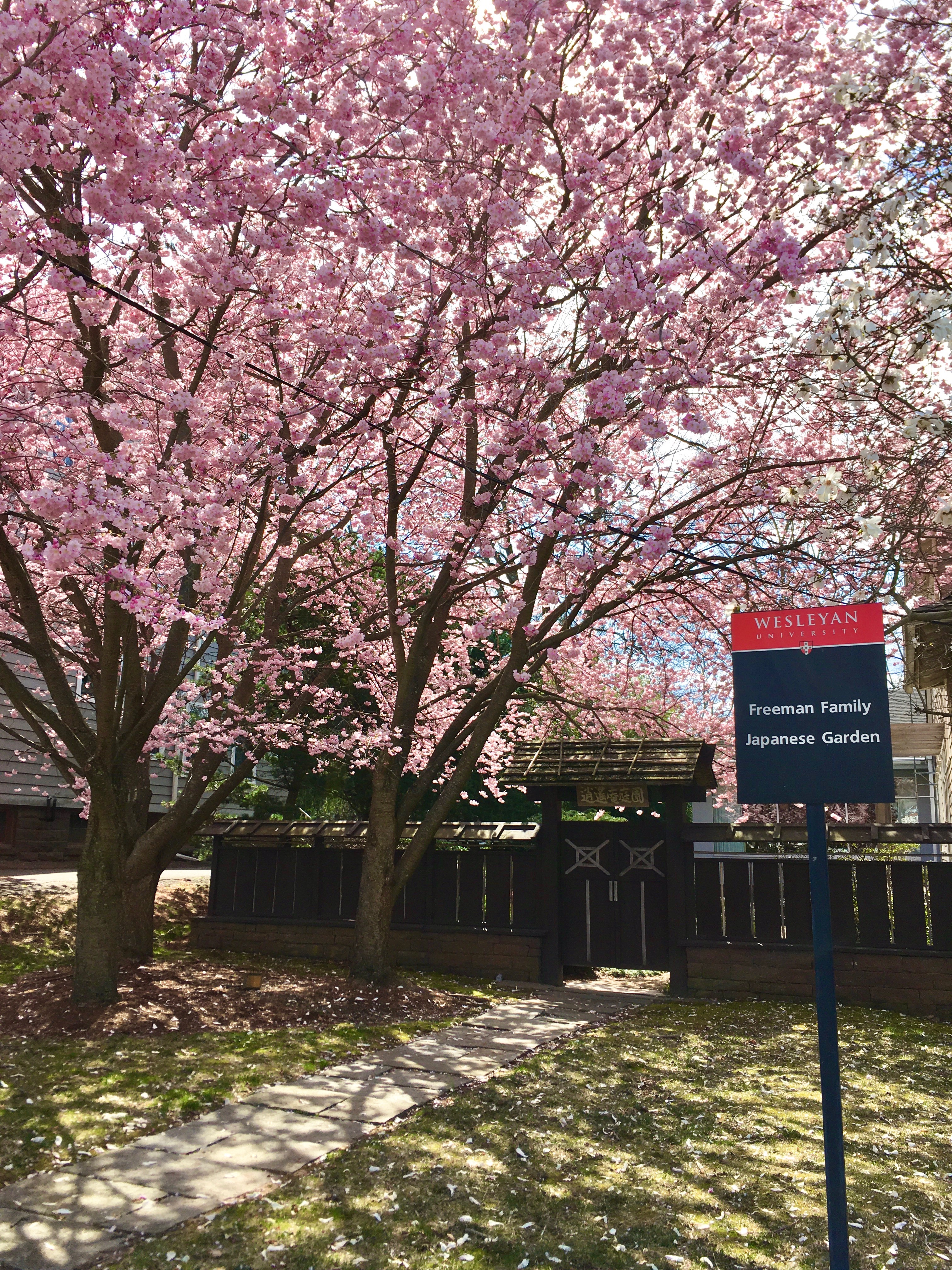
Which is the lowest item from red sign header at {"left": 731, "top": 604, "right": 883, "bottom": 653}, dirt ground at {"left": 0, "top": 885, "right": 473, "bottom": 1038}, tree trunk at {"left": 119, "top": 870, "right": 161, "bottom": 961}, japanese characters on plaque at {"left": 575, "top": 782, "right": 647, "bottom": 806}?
dirt ground at {"left": 0, "top": 885, "right": 473, "bottom": 1038}

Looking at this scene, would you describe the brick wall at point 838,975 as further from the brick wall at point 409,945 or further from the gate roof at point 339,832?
the gate roof at point 339,832

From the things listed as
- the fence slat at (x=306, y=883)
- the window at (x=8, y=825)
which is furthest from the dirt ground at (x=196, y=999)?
the window at (x=8, y=825)

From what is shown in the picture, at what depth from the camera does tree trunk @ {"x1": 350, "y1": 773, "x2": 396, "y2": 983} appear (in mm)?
9406

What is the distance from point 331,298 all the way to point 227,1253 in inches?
327

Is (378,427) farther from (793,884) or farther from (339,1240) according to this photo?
(793,884)

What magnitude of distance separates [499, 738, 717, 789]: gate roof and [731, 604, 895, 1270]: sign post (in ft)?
22.5

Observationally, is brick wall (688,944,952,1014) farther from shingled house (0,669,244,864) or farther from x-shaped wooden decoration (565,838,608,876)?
shingled house (0,669,244,864)

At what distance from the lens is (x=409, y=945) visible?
37.3 feet

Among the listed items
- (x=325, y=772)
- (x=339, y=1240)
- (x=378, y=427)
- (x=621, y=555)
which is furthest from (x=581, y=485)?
(x=325, y=772)

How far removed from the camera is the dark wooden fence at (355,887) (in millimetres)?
11148

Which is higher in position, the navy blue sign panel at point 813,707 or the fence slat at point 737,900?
→ the navy blue sign panel at point 813,707

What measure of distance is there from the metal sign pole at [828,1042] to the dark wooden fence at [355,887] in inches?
305

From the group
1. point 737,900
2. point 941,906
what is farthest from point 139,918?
point 941,906

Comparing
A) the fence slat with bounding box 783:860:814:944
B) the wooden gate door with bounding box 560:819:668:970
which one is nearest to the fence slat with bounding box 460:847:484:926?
the wooden gate door with bounding box 560:819:668:970
